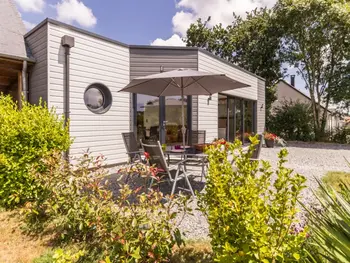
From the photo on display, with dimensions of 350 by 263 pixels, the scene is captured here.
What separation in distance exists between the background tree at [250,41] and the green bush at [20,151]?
50.8ft

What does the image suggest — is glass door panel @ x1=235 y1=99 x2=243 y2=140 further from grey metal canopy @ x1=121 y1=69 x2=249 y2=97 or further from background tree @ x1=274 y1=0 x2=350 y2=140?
background tree @ x1=274 y1=0 x2=350 y2=140

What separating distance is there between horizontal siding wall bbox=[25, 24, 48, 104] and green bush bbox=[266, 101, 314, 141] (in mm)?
13736

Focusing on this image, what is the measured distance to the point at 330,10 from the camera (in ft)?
39.0

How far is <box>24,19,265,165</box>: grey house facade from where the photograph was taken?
223 inches

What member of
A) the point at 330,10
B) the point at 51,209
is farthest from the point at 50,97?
the point at 330,10

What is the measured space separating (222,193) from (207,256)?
0.92 meters

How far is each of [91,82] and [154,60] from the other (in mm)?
2199

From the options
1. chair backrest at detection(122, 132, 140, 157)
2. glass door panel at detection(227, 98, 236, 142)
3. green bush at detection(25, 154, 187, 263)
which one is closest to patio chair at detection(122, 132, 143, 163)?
chair backrest at detection(122, 132, 140, 157)

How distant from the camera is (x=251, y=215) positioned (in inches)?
51.6

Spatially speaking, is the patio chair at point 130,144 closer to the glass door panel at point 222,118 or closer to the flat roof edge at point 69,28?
the flat roof edge at point 69,28

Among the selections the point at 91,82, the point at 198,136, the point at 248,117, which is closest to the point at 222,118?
the point at 248,117

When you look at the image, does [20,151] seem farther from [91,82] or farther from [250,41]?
[250,41]

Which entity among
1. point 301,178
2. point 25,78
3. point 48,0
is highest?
point 48,0

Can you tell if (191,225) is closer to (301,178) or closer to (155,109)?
(301,178)
